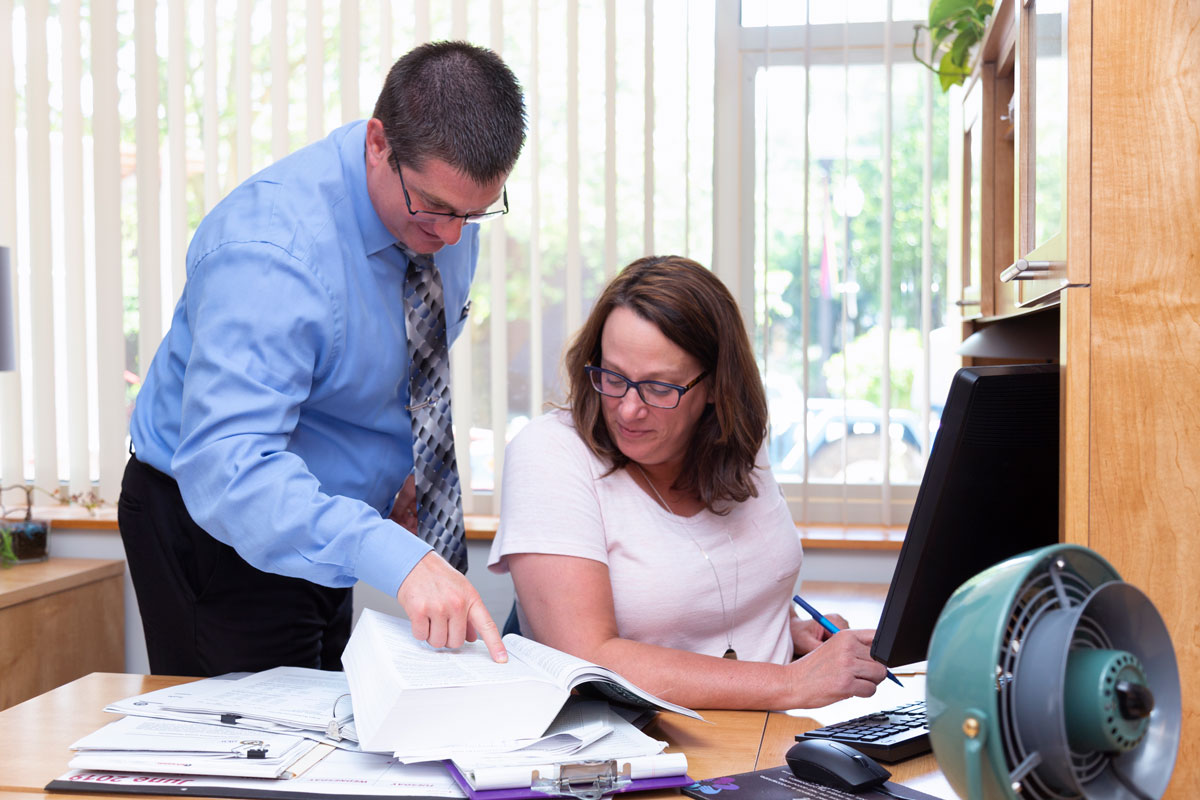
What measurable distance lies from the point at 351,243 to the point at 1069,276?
38.8 inches

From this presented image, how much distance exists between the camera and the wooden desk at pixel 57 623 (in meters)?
2.57

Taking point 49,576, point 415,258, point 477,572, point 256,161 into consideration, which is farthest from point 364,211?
point 49,576

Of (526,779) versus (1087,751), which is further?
(526,779)

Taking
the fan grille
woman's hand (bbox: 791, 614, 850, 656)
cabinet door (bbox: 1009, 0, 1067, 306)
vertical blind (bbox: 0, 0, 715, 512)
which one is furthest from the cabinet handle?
vertical blind (bbox: 0, 0, 715, 512)

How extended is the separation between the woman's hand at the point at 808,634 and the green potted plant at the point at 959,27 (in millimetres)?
1264

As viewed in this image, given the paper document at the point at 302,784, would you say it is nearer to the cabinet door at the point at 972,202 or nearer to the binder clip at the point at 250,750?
the binder clip at the point at 250,750

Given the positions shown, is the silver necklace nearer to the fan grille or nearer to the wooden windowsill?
the fan grille

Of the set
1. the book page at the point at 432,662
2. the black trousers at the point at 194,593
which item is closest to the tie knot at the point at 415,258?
the black trousers at the point at 194,593

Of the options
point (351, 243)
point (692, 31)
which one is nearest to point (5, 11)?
point (692, 31)

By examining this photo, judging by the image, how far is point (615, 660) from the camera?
1.35 metres

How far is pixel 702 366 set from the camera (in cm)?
159

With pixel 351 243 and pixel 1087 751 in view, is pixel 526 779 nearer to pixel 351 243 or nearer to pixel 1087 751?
pixel 1087 751

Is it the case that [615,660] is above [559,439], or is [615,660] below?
below

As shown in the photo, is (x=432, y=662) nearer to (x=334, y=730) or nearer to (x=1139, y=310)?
(x=334, y=730)
